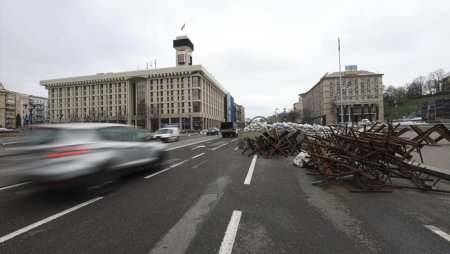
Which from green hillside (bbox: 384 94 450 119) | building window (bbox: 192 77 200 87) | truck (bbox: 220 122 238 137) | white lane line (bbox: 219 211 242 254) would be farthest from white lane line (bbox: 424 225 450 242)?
green hillside (bbox: 384 94 450 119)

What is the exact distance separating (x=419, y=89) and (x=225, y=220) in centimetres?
14496

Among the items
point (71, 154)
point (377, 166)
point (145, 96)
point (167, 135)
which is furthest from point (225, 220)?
point (145, 96)

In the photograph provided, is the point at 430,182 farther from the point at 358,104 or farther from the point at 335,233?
the point at 358,104

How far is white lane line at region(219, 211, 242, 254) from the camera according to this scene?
314cm

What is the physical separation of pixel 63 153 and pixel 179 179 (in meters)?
3.20

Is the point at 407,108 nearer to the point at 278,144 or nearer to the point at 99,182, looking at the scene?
the point at 278,144

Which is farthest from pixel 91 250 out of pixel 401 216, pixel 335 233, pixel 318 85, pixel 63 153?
pixel 318 85

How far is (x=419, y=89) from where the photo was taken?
115125 millimetres

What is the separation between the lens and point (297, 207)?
4773 millimetres

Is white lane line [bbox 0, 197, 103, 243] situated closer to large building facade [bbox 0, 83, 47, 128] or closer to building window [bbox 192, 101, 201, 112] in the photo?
building window [bbox 192, 101, 201, 112]

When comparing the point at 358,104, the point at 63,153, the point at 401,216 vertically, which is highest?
the point at 358,104

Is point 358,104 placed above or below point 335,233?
above

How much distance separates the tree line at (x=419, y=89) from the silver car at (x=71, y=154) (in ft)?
413

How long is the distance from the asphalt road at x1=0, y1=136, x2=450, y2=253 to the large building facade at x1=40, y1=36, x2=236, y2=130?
89977 mm
